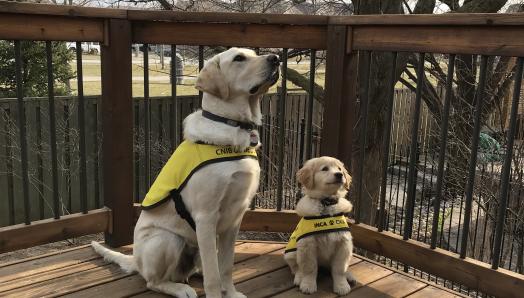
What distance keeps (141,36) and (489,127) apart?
439 cm

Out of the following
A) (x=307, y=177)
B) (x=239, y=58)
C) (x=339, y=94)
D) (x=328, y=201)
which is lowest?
(x=328, y=201)

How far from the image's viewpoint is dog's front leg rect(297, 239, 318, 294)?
281 centimetres

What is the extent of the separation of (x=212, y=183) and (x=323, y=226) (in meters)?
0.76

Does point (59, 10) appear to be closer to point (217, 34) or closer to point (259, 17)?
point (217, 34)

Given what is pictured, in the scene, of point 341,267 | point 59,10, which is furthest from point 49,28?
point 341,267

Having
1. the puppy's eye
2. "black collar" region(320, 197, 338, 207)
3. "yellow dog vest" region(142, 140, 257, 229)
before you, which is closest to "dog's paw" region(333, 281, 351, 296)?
"black collar" region(320, 197, 338, 207)

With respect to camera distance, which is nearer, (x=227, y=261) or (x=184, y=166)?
(x=184, y=166)

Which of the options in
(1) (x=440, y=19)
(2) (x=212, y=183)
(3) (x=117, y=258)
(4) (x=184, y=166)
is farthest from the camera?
(3) (x=117, y=258)

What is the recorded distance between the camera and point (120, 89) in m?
3.28

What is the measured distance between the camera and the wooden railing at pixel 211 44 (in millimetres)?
2859

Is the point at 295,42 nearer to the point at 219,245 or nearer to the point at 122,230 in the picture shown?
the point at 219,245

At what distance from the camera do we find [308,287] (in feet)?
9.33

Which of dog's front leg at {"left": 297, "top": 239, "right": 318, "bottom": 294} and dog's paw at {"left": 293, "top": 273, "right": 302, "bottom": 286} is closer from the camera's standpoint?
dog's front leg at {"left": 297, "top": 239, "right": 318, "bottom": 294}

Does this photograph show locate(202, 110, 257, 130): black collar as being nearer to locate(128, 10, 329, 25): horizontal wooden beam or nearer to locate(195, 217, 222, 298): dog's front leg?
locate(195, 217, 222, 298): dog's front leg
